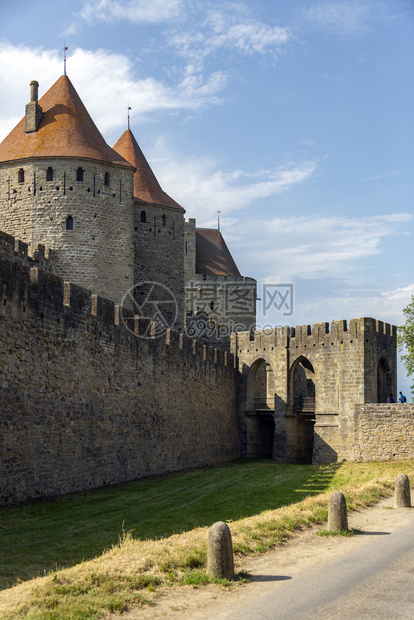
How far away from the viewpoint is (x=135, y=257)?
3453cm

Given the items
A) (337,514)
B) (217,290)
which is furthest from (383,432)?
(217,290)

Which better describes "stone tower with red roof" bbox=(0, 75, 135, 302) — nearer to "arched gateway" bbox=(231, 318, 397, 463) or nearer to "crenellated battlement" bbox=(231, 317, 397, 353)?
"crenellated battlement" bbox=(231, 317, 397, 353)

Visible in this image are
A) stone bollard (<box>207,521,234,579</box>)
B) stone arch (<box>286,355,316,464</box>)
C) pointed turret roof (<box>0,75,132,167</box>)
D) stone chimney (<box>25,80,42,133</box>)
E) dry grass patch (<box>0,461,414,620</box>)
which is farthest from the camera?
stone chimney (<box>25,80,42,133</box>)

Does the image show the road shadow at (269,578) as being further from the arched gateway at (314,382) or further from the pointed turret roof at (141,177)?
the pointed turret roof at (141,177)

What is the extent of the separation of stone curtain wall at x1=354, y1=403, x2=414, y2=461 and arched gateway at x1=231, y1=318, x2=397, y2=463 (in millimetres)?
1689

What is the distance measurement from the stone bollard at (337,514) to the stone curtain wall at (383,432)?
14203mm

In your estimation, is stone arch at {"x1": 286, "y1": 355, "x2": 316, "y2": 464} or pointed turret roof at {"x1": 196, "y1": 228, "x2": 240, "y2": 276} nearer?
stone arch at {"x1": 286, "y1": 355, "x2": 316, "y2": 464}

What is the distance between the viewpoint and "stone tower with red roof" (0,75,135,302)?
29297 millimetres

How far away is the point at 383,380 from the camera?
29484mm

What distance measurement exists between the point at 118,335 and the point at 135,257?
1590 cm

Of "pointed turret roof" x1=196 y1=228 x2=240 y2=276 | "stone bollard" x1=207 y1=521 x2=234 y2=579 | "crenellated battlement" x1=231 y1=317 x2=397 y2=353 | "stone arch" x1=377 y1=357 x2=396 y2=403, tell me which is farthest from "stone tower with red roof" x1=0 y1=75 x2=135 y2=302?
"stone bollard" x1=207 y1=521 x2=234 y2=579

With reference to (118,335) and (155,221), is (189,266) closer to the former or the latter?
(155,221)

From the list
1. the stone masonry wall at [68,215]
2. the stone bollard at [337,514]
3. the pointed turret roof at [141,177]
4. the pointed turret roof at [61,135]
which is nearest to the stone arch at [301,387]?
the stone masonry wall at [68,215]

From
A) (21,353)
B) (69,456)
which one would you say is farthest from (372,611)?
(69,456)
